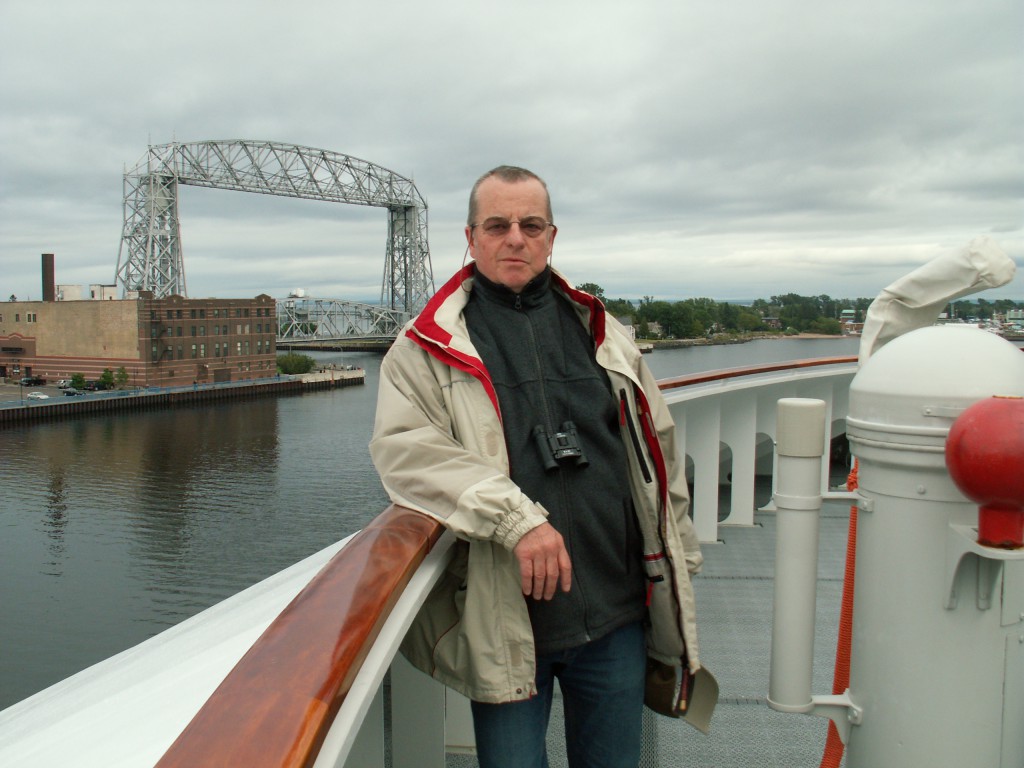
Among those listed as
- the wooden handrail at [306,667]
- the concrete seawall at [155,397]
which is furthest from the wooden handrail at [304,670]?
the concrete seawall at [155,397]

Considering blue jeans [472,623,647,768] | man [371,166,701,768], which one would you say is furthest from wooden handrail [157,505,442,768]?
blue jeans [472,623,647,768]

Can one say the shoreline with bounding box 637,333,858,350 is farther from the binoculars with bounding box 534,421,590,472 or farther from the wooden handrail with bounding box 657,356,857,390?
the binoculars with bounding box 534,421,590,472

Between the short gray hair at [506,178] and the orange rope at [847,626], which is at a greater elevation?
the short gray hair at [506,178]

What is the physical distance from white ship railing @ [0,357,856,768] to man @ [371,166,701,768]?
0.07 meters

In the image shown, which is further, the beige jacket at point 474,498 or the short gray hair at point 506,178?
the short gray hair at point 506,178

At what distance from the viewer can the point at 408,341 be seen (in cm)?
87

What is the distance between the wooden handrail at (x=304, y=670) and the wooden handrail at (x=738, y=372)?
5.17 feet

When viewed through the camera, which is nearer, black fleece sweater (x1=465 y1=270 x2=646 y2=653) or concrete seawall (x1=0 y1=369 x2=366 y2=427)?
black fleece sweater (x1=465 y1=270 x2=646 y2=653)

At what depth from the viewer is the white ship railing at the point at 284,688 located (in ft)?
1.61

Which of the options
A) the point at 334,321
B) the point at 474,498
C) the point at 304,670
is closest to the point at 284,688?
the point at 304,670

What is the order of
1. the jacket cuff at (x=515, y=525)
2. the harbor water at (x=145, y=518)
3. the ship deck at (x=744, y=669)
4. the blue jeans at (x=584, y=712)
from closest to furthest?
the jacket cuff at (x=515, y=525), the blue jeans at (x=584, y=712), the ship deck at (x=744, y=669), the harbor water at (x=145, y=518)

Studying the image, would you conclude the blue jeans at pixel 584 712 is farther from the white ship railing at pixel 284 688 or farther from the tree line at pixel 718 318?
the tree line at pixel 718 318

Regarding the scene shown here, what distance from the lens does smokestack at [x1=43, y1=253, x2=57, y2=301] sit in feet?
102

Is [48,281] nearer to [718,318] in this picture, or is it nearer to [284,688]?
[284,688]
